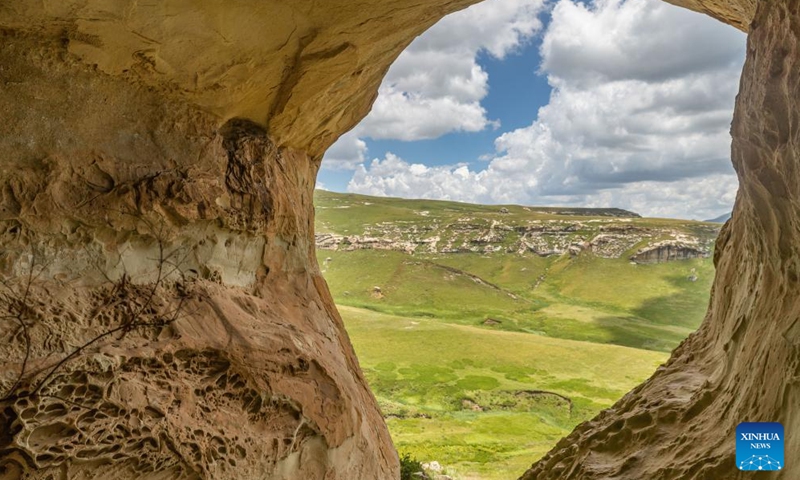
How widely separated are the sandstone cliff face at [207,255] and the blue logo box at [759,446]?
0.24 metres

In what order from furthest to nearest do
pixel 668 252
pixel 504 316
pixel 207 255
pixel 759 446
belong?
1. pixel 668 252
2. pixel 504 316
3. pixel 207 255
4. pixel 759 446

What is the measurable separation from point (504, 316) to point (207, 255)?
107297 mm

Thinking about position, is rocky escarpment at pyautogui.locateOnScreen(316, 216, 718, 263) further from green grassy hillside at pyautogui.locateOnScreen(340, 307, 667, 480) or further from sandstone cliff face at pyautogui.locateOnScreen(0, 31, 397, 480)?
sandstone cliff face at pyautogui.locateOnScreen(0, 31, 397, 480)

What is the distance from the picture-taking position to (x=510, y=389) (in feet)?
199

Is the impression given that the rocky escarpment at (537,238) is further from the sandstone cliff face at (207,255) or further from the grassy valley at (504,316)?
the sandstone cliff face at (207,255)

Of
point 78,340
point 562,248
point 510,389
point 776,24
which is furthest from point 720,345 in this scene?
point 562,248

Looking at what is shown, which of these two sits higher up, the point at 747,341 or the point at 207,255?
the point at 207,255

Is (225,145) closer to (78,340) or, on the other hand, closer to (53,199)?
(53,199)

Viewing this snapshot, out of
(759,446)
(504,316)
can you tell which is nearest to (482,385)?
(504,316)

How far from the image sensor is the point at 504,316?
112000 millimetres

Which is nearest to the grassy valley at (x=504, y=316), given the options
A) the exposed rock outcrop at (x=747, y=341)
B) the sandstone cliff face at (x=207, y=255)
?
the exposed rock outcrop at (x=747, y=341)

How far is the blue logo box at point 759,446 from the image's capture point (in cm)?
753

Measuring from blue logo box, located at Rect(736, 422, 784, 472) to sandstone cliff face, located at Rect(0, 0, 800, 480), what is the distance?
243 millimetres

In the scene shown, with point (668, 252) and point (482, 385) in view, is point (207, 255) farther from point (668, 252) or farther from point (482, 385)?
point (668, 252)
